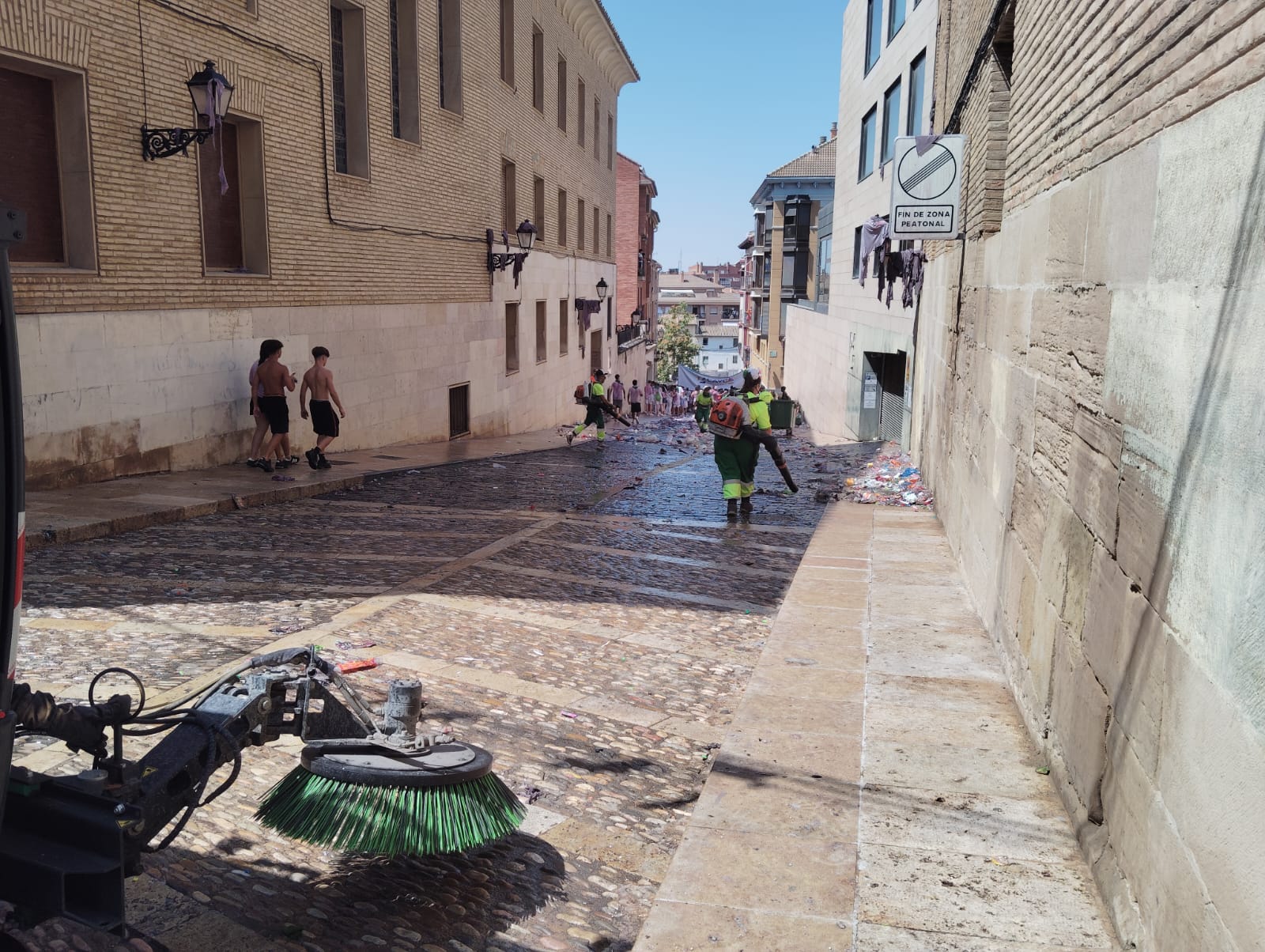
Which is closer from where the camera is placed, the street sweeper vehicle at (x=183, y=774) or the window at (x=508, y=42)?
the street sweeper vehicle at (x=183, y=774)

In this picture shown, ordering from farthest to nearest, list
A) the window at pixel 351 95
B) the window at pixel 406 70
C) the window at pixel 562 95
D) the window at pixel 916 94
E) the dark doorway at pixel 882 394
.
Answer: the window at pixel 562 95 → the dark doorway at pixel 882 394 → the window at pixel 916 94 → the window at pixel 406 70 → the window at pixel 351 95

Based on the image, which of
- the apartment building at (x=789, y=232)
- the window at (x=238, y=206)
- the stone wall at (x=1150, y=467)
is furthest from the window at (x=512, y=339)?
the apartment building at (x=789, y=232)

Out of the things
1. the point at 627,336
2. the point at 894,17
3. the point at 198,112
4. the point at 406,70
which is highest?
the point at 894,17

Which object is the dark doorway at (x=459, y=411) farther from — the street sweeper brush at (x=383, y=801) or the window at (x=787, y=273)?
the window at (x=787, y=273)

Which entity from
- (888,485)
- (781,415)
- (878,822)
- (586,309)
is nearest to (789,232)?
(586,309)

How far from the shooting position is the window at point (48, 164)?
9.84m

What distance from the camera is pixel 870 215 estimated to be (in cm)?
2322

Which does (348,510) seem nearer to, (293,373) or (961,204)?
(293,373)

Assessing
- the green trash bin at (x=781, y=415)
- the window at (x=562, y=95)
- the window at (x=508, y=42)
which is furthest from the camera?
the green trash bin at (x=781, y=415)

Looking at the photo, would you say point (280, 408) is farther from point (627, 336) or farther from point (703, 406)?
point (627, 336)

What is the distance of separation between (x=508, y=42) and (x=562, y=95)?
5754mm

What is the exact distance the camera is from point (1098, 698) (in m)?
3.75

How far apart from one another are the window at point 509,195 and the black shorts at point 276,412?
456 inches

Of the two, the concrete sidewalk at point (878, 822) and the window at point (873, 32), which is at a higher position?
the window at point (873, 32)
